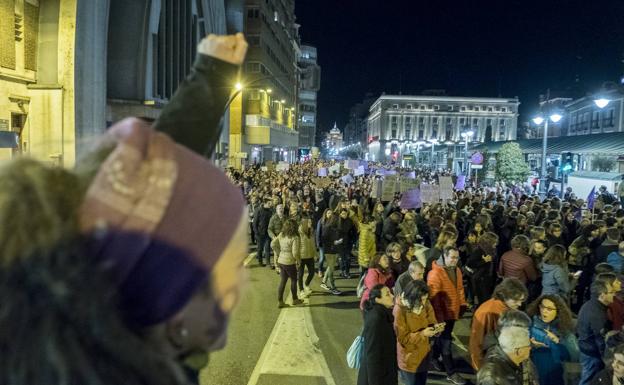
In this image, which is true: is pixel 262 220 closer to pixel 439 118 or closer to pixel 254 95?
pixel 254 95

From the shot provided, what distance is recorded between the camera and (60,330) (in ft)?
2.37

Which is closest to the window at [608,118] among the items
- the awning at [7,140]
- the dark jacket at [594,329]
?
the dark jacket at [594,329]

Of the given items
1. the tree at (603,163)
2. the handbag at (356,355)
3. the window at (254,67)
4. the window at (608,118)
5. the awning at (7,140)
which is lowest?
the handbag at (356,355)

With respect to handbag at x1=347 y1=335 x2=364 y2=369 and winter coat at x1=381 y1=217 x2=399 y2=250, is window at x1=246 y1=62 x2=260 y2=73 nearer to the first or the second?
winter coat at x1=381 y1=217 x2=399 y2=250

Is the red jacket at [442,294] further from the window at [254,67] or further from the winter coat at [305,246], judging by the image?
the window at [254,67]

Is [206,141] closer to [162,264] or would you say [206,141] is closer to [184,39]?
[162,264]

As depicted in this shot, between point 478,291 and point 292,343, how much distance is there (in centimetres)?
337

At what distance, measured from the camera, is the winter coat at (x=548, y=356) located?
500 cm

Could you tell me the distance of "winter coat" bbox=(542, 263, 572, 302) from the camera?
7.41 m

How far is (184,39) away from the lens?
124 ft

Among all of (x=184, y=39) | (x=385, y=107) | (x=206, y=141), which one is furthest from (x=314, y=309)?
(x=385, y=107)

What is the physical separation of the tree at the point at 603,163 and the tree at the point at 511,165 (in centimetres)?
485

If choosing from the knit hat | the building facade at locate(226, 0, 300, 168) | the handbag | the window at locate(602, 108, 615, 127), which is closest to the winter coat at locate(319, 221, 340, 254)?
the handbag

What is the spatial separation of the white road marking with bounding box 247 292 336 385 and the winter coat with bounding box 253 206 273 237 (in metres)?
4.29
